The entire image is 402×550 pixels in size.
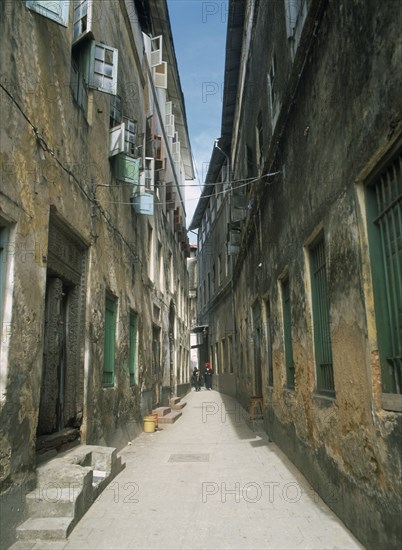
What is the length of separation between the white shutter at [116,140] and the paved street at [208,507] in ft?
17.0

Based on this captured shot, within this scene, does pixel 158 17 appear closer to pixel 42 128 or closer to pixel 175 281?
pixel 175 281

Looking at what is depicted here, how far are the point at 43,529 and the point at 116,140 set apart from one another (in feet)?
20.7

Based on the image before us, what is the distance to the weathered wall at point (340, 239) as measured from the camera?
3400 mm

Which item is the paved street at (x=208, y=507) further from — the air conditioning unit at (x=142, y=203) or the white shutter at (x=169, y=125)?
the white shutter at (x=169, y=125)

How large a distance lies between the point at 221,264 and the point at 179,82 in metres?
8.25

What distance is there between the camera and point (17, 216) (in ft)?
14.7

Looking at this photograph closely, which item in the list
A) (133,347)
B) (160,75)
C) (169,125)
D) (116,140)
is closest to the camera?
(116,140)

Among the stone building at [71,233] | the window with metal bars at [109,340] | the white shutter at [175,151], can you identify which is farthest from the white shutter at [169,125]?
the window with metal bars at [109,340]

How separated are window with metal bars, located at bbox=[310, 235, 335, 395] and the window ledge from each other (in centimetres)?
169

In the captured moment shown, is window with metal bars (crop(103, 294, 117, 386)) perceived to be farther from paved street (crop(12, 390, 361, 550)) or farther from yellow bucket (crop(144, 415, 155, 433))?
yellow bucket (crop(144, 415, 155, 433))

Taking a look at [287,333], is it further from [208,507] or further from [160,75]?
[160,75]

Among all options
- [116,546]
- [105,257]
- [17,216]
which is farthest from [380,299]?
[105,257]

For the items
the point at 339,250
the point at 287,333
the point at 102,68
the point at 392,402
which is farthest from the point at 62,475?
the point at 102,68

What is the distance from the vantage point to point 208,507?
5.12 m
